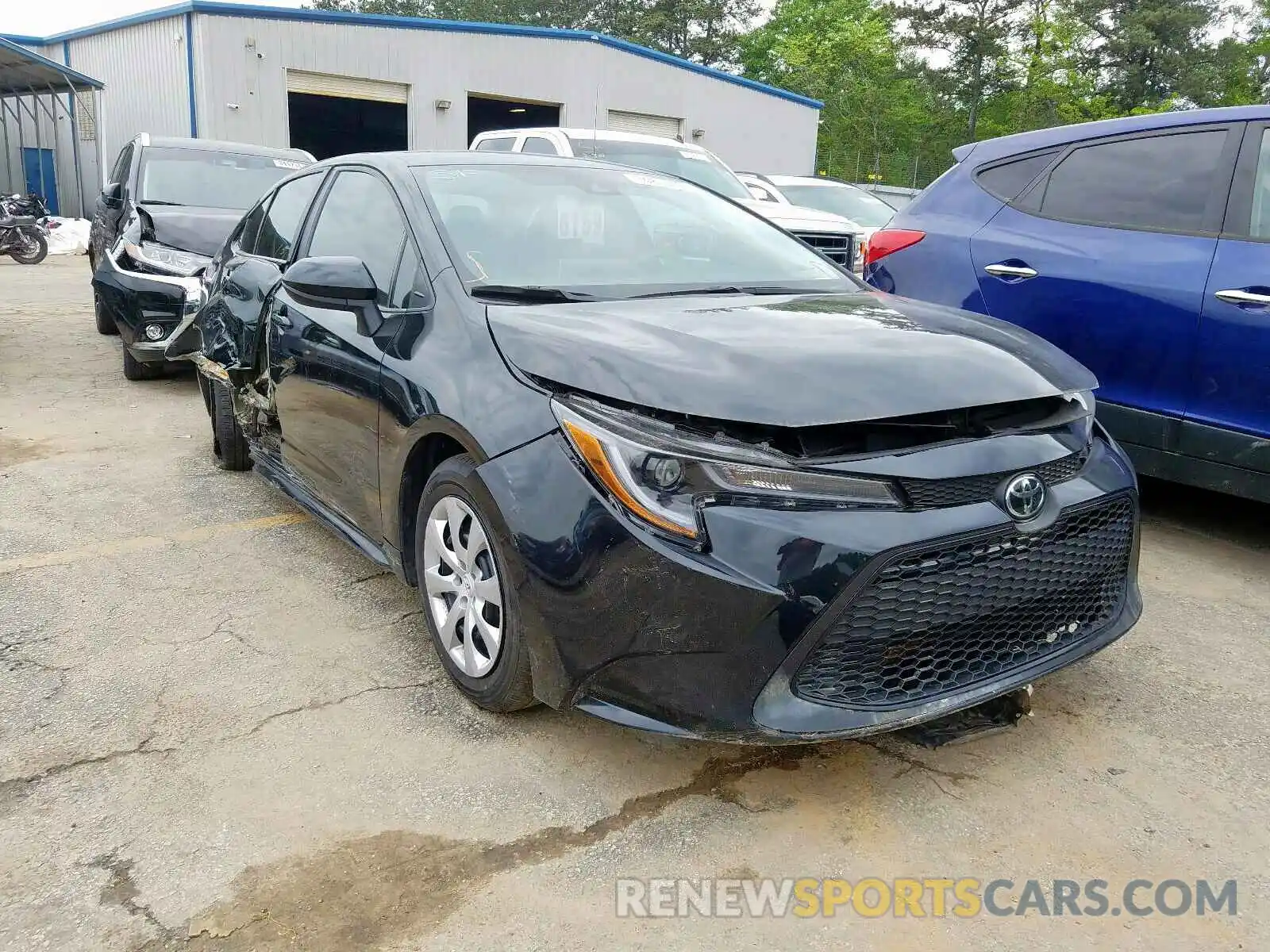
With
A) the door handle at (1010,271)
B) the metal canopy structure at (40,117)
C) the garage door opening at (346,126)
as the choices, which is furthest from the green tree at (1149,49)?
the door handle at (1010,271)

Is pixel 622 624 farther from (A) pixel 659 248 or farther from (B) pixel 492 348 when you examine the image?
(A) pixel 659 248

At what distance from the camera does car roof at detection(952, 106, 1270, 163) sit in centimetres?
409

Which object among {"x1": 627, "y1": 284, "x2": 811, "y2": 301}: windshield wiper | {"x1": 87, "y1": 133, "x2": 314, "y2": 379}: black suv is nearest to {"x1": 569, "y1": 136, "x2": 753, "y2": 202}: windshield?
{"x1": 87, "y1": 133, "x2": 314, "y2": 379}: black suv

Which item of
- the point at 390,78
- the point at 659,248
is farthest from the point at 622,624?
the point at 390,78

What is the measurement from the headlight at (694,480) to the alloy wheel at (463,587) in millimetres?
547

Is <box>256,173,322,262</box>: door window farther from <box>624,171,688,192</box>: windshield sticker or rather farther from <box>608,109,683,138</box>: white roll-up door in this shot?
<box>608,109,683,138</box>: white roll-up door

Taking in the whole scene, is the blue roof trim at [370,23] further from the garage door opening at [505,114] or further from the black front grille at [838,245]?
the black front grille at [838,245]

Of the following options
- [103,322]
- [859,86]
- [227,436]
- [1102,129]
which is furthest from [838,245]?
[859,86]

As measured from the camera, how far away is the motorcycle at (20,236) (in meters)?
15.6

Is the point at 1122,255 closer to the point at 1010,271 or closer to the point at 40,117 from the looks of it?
the point at 1010,271

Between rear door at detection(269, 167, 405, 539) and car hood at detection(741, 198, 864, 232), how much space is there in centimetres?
567

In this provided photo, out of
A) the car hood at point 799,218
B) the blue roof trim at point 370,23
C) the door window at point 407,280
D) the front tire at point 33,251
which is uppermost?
the blue roof trim at point 370,23

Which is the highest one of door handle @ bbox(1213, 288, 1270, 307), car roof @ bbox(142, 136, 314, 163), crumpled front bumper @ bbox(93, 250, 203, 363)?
car roof @ bbox(142, 136, 314, 163)

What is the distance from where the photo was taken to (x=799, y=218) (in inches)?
368
